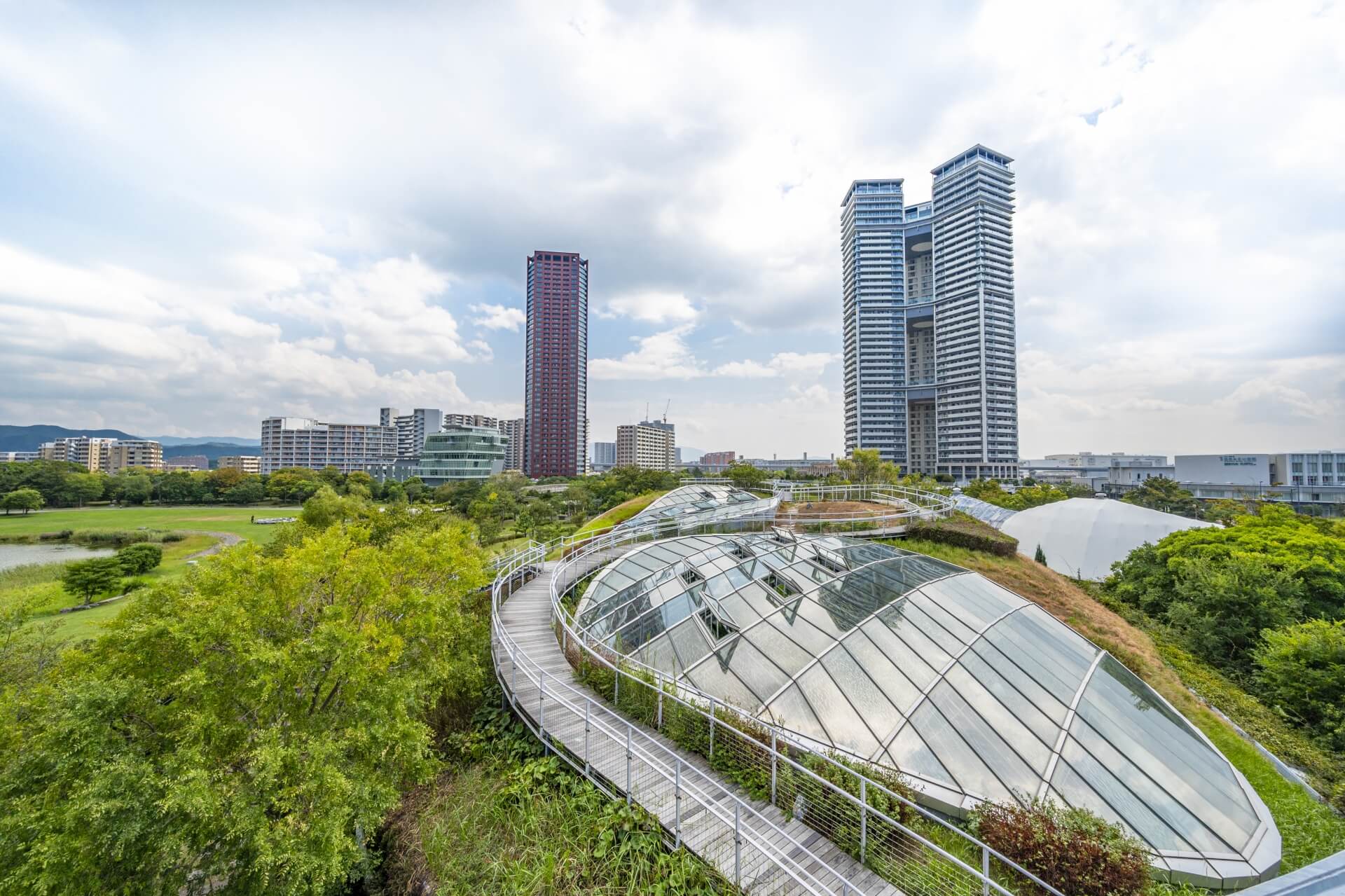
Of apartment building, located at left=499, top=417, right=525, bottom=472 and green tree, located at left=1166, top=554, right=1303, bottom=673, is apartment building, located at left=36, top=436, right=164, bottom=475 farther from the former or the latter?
green tree, located at left=1166, top=554, right=1303, bottom=673

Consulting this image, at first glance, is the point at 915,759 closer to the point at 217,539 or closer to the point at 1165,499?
the point at 1165,499

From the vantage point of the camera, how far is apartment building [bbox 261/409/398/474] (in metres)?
142

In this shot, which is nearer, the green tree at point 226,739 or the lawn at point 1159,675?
the green tree at point 226,739

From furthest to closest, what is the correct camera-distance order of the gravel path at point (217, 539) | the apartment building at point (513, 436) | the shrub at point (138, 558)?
the apartment building at point (513, 436), the gravel path at point (217, 539), the shrub at point (138, 558)

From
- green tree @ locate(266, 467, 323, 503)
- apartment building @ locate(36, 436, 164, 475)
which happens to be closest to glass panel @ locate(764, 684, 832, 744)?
green tree @ locate(266, 467, 323, 503)

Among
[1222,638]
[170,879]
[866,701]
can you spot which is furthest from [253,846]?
[1222,638]

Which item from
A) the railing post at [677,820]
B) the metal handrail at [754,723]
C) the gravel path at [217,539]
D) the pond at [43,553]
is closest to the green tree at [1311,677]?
the metal handrail at [754,723]

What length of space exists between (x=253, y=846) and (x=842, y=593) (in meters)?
12.4

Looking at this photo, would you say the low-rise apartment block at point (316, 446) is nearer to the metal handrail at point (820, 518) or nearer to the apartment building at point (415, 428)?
the apartment building at point (415, 428)

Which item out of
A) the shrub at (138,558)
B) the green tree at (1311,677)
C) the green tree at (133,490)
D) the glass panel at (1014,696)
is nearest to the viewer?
the glass panel at (1014,696)

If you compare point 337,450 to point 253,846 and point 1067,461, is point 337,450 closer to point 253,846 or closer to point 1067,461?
point 253,846

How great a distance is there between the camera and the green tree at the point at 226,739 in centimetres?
615

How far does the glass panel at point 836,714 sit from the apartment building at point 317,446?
161 m

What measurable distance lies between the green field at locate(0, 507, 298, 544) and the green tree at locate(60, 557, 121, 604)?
47.1ft
